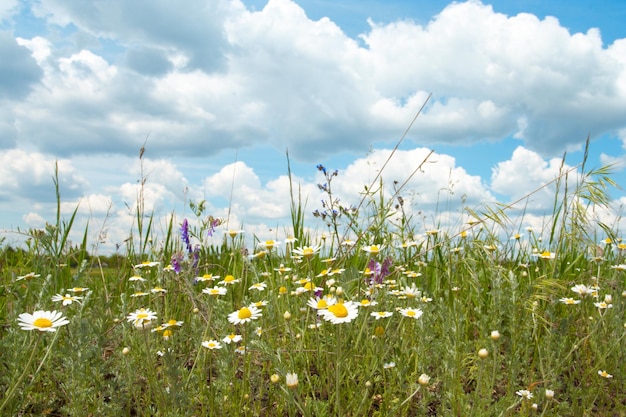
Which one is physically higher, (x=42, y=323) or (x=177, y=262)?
(x=177, y=262)

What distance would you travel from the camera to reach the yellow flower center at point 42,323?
73.2 inches

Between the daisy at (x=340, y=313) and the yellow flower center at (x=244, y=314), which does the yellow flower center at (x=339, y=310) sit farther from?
the yellow flower center at (x=244, y=314)

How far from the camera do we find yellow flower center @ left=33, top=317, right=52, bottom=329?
1.86 metres

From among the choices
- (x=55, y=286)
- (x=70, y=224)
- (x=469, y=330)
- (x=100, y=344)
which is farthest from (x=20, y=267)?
(x=469, y=330)

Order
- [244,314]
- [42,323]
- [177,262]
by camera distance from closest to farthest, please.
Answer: [42,323] < [244,314] < [177,262]

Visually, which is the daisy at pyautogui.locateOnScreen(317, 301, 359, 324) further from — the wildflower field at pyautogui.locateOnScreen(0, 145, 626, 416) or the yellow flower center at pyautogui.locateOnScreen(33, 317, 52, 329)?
the yellow flower center at pyautogui.locateOnScreen(33, 317, 52, 329)

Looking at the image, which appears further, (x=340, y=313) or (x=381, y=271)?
(x=381, y=271)

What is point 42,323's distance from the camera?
6.13ft

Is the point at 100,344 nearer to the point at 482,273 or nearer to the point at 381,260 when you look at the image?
the point at 381,260

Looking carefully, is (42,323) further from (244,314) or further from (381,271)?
(381,271)

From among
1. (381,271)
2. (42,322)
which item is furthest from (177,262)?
(42,322)

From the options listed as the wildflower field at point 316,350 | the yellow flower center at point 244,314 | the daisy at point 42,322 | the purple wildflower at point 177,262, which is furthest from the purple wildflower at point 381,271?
the daisy at point 42,322

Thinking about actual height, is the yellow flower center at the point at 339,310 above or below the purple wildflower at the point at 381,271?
below

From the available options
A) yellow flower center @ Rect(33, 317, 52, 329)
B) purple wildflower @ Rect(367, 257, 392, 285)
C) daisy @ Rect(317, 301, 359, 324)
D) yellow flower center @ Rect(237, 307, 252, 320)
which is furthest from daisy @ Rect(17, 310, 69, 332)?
purple wildflower @ Rect(367, 257, 392, 285)
